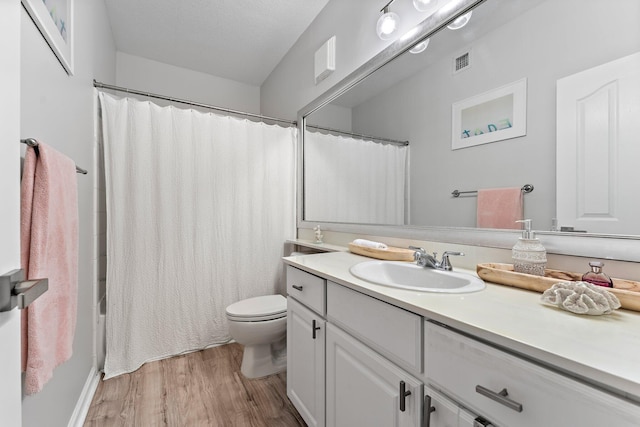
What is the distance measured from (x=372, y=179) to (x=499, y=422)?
1.33 meters

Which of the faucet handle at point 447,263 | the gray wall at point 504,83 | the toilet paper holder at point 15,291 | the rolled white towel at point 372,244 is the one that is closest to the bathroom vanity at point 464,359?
the faucet handle at point 447,263

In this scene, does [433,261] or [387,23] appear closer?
[433,261]

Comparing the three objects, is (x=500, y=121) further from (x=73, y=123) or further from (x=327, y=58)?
(x=73, y=123)

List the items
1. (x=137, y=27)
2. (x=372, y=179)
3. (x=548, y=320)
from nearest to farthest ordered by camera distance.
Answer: (x=548, y=320), (x=372, y=179), (x=137, y=27)

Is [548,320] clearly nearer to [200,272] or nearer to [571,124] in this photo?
[571,124]

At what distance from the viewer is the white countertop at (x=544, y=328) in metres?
0.45

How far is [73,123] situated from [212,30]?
1.52m

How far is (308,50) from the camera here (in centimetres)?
230

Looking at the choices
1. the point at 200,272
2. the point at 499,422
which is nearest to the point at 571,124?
the point at 499,422

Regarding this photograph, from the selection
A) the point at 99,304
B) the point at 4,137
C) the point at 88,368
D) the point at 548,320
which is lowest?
the point at 88,368

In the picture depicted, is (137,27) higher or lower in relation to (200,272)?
higher

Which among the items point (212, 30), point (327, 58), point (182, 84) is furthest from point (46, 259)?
point (182, 84)

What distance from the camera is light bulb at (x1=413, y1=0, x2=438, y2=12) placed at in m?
1.27

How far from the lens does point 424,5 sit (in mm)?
1300
